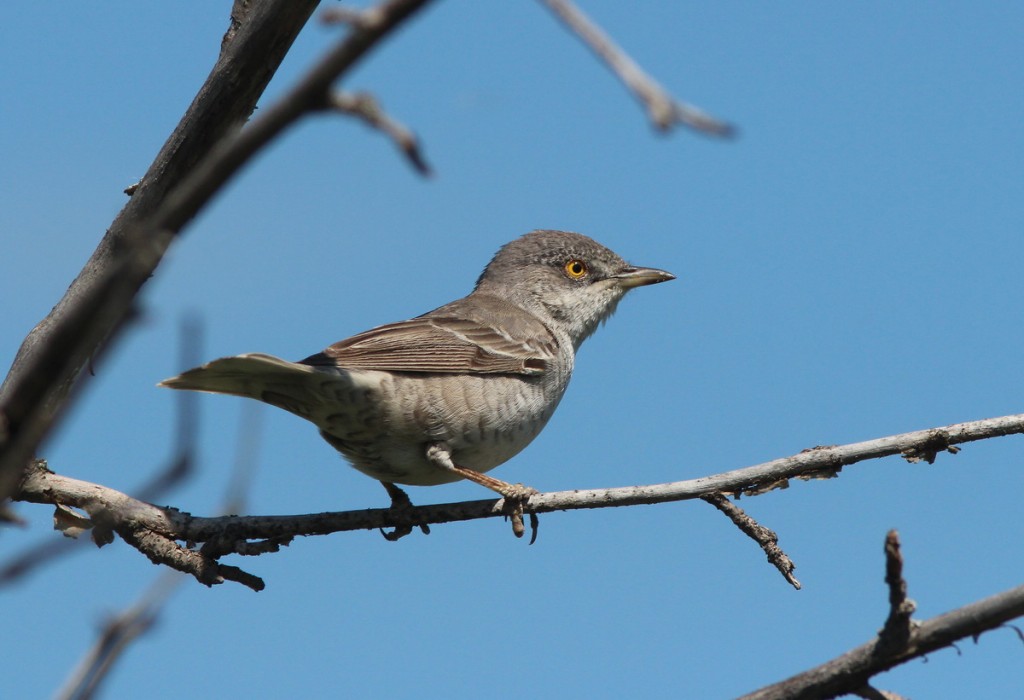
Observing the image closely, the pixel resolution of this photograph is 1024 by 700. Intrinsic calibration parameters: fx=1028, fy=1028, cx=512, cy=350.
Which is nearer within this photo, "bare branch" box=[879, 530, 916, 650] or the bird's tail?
"bare branch" box=[879, 530, 916, 650]

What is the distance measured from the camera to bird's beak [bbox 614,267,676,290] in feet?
25.8

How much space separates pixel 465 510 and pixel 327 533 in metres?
0.78

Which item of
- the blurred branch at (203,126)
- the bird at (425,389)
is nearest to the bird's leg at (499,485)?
the bird at (425,389)

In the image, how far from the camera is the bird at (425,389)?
212 inches

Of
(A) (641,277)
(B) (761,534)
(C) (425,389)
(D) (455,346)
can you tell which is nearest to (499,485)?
(C) (425,389)

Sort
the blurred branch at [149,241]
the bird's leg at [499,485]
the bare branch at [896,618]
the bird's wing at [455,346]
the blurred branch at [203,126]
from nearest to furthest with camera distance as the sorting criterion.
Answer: the blurred branch at [149,241] → the bare branch at [896,618] → the blurred branch at [203,126] → the bird's leg at [499,485] → the bird's wing at [455,346]

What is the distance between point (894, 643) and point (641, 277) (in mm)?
5692

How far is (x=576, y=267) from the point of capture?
8172mm

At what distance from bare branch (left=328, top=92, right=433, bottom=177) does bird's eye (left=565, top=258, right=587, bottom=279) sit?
6830 mm

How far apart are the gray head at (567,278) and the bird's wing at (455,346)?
472mm

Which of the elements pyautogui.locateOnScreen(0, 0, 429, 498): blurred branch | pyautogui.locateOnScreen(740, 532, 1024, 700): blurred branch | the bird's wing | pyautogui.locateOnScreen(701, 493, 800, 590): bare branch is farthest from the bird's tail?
pyautogui.locateOnScreen(0, 0, 429, 498): blurred branch

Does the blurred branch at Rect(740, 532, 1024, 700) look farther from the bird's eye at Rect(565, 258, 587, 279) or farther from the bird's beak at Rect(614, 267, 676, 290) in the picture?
the bird's eye at Rect(565, 258, 587, 279)

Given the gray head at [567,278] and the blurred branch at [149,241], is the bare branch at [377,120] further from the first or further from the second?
the gray head at [567,278]

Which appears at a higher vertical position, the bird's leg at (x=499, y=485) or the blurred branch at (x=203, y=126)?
the bird's leg at (x=499, y=485)
